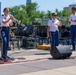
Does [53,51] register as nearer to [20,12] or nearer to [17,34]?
[17,34]

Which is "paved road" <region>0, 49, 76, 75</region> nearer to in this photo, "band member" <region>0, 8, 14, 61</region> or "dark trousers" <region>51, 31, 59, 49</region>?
"band member" <region>0, 8, 14, 61</region>

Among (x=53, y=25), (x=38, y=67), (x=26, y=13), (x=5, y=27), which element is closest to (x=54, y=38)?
(x=53, y=25)

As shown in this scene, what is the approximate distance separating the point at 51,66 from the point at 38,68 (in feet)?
1.80

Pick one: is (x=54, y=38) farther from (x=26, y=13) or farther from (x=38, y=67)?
(x=26, y=13)

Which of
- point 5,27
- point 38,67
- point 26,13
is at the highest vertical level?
point 26,13

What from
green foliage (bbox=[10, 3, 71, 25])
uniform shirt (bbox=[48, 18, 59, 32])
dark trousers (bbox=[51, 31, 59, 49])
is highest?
green foliage (bbox=[10, 3, 71, 25])

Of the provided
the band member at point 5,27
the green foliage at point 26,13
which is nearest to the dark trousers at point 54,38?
the band member at point 5,27

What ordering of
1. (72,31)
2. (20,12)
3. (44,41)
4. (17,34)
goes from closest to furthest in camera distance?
1. (72,31)
2. (44,41)
3. (17,34)
4. (20,12)

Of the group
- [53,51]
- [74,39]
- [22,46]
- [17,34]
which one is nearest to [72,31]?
[74,39]

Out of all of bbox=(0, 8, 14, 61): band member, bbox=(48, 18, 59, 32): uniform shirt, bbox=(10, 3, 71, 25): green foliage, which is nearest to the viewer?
bbox=(0, 8, 14, 61): band member

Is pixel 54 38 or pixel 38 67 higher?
pixel 54 38

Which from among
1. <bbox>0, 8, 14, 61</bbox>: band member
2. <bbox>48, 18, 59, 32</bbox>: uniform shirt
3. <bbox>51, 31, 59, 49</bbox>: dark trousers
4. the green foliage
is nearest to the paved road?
<bbox>0, 8, 14, 61</bbox>: band member

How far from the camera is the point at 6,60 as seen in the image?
10.6m

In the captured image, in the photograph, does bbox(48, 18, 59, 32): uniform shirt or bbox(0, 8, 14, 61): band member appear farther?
bbox(48, 18, 59, 32): uniform shirt
